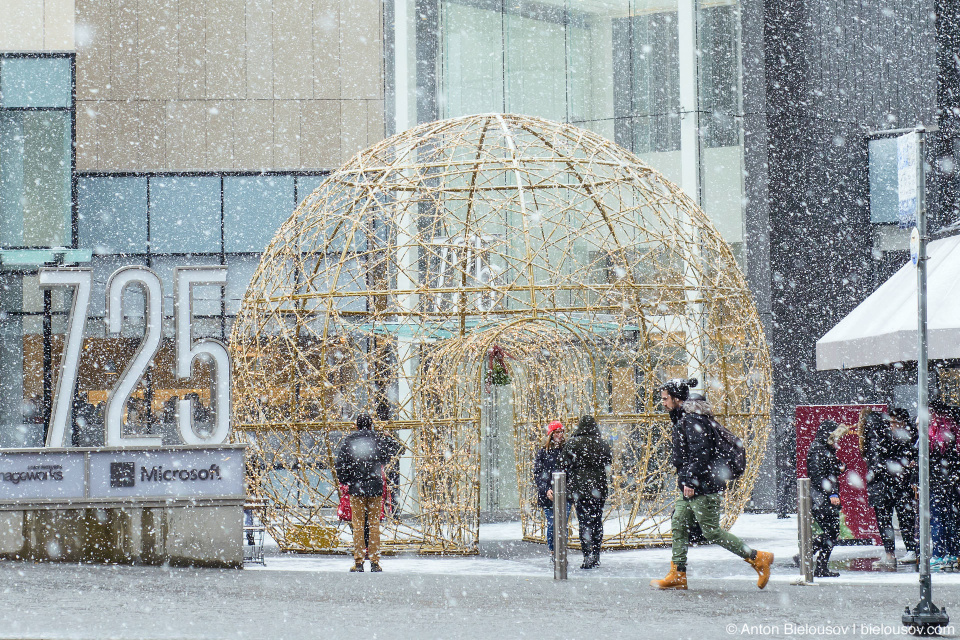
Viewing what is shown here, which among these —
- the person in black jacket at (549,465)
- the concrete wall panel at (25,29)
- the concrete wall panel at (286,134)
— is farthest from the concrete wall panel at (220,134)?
the person in black jacket at (549,465)

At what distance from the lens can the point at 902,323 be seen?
1225 centimetres

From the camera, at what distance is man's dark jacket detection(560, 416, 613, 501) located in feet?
40.3

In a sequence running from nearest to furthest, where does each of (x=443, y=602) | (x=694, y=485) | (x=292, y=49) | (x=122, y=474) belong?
1. (x=443, y=602)
2. (x=694, y=485)
3. (x=122, y=474)
4. (x=292, y=49)

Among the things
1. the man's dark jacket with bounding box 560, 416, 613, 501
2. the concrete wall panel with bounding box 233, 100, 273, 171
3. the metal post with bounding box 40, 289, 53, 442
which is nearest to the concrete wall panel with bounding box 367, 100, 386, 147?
the concrete wall panel with bounding box 233, 100, 273, 171

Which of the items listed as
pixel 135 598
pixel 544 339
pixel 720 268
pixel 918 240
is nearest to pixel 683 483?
pixel 918 240

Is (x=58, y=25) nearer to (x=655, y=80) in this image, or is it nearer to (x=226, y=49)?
(x=226, y=49)

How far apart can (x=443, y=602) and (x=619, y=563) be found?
3.95 metres

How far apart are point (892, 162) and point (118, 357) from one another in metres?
14.0

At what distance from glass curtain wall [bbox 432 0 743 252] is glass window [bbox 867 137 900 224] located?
214cm

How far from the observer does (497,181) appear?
22.0m

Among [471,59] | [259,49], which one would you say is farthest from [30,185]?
[471,59]

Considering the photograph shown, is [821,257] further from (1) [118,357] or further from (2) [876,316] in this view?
(1) [118,357]

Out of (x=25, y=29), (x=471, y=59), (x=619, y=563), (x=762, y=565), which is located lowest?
(x=619, y=563)

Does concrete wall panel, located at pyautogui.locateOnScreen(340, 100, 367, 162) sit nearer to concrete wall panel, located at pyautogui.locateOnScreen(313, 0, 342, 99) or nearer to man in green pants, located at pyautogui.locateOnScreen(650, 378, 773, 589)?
concrete wall panel, located at pyautogui.locateOnScreen(313, 0, 342, 99)
